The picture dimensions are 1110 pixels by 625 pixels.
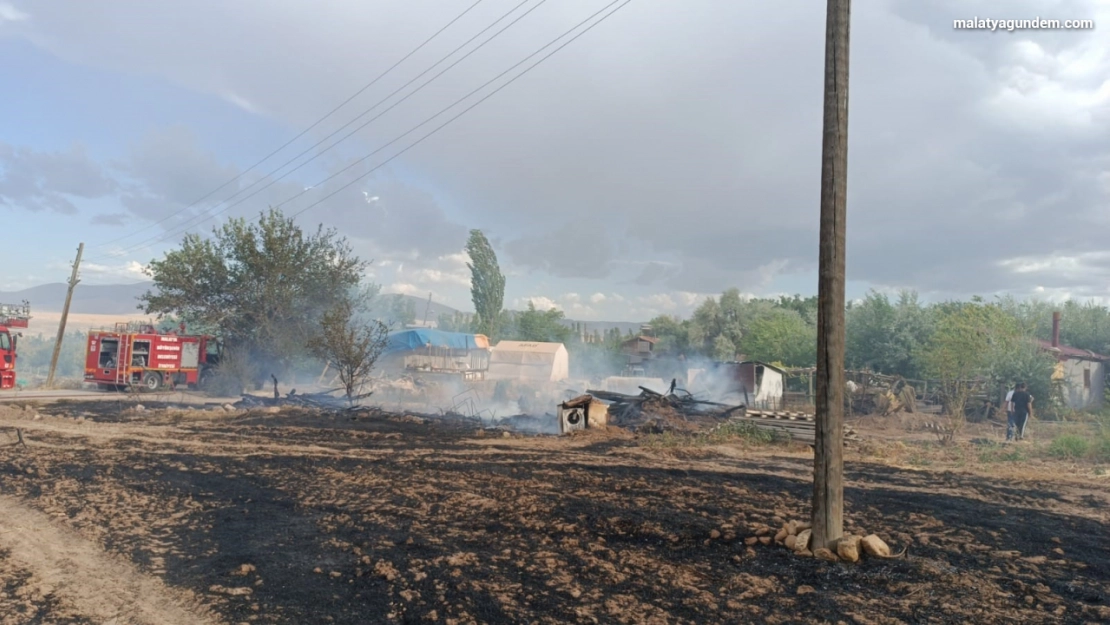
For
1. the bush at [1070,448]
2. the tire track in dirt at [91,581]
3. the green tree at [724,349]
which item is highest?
the green tree at [724,349]

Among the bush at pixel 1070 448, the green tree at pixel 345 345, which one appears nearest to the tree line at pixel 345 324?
the green tree at pixel 345 345

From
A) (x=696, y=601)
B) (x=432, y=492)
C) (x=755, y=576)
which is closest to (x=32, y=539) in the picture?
(x=432, y=492)

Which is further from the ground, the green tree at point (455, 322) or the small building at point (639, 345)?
the green tree at point (455, 322)

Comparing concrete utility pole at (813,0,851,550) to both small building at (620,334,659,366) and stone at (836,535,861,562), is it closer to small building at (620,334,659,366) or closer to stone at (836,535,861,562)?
stone at (836,535,861,562)

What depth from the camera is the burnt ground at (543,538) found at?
5.22m

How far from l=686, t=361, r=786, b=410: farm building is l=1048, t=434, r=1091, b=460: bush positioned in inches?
457

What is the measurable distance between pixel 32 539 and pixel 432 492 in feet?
15.4

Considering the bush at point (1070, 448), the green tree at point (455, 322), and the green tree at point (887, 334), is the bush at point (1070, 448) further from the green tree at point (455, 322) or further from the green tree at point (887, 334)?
the green tree at point (455, 322)

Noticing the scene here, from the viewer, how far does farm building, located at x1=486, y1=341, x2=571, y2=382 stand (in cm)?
4225

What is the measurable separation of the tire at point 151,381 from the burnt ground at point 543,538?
763 inches

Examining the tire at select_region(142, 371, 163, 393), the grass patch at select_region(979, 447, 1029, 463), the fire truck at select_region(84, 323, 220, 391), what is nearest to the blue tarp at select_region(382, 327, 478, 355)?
the fire truck at select_region(84, 323, 220, 391)

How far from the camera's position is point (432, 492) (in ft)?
31.6

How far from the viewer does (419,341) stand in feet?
136

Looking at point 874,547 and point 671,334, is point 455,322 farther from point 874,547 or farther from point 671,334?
point 874,547
